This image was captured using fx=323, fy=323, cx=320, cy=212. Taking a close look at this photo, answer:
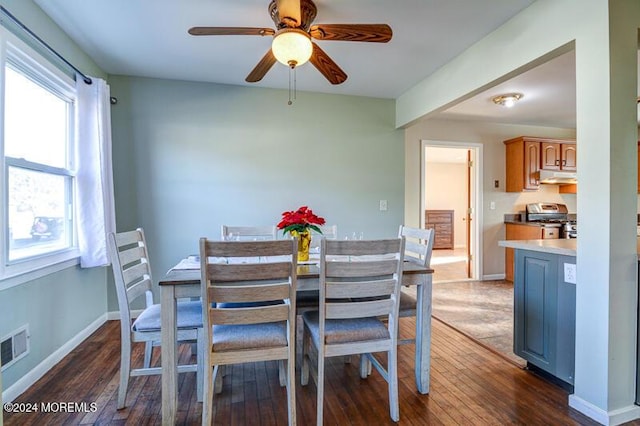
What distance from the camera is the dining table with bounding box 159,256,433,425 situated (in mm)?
1645

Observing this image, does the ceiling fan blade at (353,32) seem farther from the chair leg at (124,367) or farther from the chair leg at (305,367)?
the chair leg at (124,367)

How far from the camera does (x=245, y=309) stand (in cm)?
157

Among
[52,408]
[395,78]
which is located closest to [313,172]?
[395,78]

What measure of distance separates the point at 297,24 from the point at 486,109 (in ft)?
10.8

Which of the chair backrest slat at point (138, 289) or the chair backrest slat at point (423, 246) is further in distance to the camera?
the chair backrest slat at point (423, 246)

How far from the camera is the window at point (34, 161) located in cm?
193

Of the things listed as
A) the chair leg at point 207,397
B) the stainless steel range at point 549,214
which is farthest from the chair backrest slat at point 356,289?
the stainless steel range at point 549,214

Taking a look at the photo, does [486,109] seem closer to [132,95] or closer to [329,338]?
[329,338]

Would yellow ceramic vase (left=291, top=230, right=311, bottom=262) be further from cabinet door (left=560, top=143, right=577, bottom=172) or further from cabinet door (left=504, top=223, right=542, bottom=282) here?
cabinet door (left=560, top=143, right=577, bottom=172)

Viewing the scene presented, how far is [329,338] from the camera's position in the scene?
168 centimetres

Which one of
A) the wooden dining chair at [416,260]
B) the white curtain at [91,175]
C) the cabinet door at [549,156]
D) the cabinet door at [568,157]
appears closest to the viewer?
the wooden dining chair at [416,260]

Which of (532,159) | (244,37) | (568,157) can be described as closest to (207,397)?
(244,37)

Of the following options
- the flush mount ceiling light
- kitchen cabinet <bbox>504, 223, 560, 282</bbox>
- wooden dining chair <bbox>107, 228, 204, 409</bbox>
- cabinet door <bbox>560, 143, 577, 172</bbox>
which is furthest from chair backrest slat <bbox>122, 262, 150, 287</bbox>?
cabinet door <bbox>560, 143, 577, 172</bbox>

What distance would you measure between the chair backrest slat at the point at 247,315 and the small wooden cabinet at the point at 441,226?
717 cm
